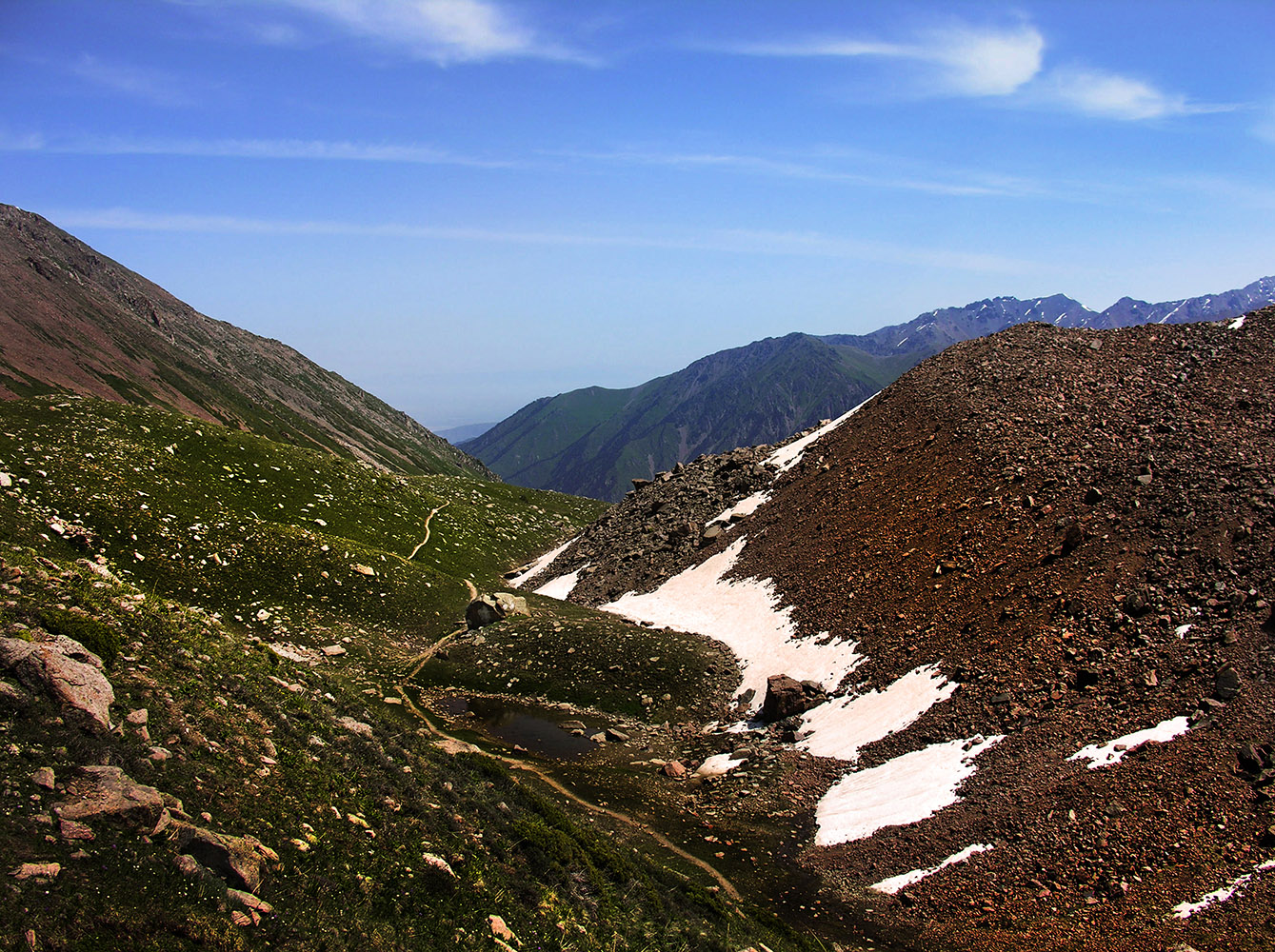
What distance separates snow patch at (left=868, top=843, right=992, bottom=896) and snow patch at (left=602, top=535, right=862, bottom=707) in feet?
43.9

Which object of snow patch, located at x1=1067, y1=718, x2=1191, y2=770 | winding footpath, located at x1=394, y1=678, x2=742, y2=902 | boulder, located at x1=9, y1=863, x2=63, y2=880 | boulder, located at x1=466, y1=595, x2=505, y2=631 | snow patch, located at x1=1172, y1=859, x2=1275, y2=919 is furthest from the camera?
boulder, located at x1=466, y1=595, x2=505, y2=631

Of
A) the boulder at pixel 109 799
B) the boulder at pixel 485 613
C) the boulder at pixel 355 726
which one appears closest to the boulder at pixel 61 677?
the boulder at pixel 109 799

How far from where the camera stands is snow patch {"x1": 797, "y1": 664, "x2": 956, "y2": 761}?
3122 centimetres

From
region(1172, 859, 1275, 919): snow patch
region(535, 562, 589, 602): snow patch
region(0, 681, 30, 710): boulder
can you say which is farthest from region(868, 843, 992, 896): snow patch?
→ region(535, 562, 589, 602): snow patch

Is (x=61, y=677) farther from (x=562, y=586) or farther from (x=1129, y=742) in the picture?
(x=562, y=586)

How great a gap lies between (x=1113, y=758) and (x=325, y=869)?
23.2m

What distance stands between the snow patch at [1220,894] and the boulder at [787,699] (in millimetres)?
18283

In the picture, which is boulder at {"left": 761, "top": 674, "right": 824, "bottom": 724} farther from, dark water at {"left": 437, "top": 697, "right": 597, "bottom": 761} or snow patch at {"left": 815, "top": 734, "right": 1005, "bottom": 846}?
dark water at {"left": 437, "top": 697, "right": 597, "bottom": 761}

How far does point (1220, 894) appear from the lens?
1808 centimetres

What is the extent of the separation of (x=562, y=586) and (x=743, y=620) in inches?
880

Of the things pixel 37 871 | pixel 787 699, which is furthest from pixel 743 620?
pixel 37 871

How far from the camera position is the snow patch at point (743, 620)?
39.0 m

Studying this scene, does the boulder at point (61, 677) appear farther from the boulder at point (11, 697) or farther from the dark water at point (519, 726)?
the dark water at point (519, 726)

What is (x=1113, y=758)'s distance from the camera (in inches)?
924
